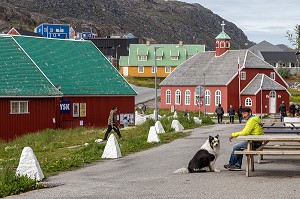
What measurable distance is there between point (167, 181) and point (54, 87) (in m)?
26.7

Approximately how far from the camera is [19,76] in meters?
38.9

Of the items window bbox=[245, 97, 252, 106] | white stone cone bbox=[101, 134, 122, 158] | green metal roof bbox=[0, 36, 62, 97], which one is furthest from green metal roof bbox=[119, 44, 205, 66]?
white stone cone bbox=[101, 134, 122, 158]

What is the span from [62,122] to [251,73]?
111 ft

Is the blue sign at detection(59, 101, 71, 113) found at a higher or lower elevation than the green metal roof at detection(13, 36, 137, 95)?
lower

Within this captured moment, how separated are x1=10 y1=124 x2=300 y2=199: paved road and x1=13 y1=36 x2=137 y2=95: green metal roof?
80.4 ft

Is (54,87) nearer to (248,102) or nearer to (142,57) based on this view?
(248,102)

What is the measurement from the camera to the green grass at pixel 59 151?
45.8 feet

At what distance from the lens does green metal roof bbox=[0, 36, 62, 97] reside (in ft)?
123

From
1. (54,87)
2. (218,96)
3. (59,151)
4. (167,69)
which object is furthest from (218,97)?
(59,151)

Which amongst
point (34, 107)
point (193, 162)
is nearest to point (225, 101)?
point (34, 107)

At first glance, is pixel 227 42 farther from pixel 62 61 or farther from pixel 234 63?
pixel 62 61

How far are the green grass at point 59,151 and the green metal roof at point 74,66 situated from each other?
281 inches

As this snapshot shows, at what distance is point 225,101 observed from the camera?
228ft

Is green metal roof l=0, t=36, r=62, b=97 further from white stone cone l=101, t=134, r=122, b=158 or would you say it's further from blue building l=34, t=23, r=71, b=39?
blue building l=34, t=23, r=71, b=39
